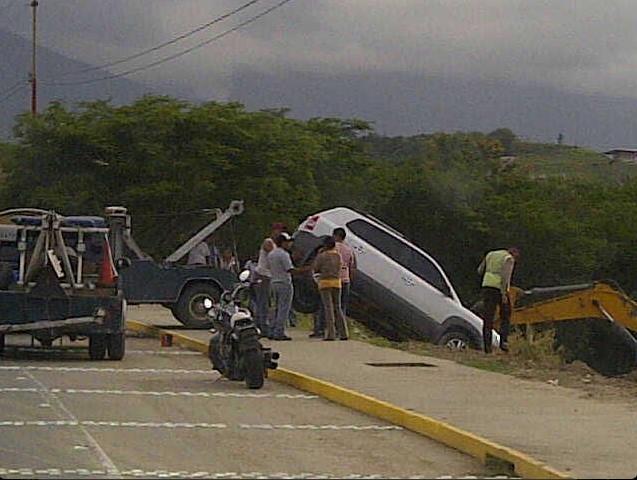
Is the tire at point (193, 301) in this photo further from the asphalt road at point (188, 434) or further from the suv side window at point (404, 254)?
the asphalt road at point (188, 434)

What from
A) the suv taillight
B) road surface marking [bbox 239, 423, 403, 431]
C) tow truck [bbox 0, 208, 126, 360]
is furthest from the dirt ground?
tow truck [bbox 0, 208, 126, 360]

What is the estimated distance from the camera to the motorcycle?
1544cm

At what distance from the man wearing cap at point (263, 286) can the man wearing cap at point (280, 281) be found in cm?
12

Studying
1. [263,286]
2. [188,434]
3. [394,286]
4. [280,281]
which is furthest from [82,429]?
[394,286]

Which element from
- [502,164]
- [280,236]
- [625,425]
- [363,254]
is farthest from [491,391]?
[502,164]

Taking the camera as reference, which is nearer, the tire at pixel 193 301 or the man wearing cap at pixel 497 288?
the man wearing cap at pixel 497 288

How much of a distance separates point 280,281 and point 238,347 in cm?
520

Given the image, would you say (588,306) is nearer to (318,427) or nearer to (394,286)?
(394,286)

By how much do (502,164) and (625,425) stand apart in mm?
43217

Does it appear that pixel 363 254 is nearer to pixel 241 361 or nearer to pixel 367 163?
pixel 241 361

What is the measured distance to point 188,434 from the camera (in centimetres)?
1197

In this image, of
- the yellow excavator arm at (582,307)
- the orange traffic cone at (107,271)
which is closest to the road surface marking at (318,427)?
the orange traffic cone at (107,271)

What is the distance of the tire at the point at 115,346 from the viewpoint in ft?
61.8

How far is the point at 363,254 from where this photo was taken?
24047 millimetres
